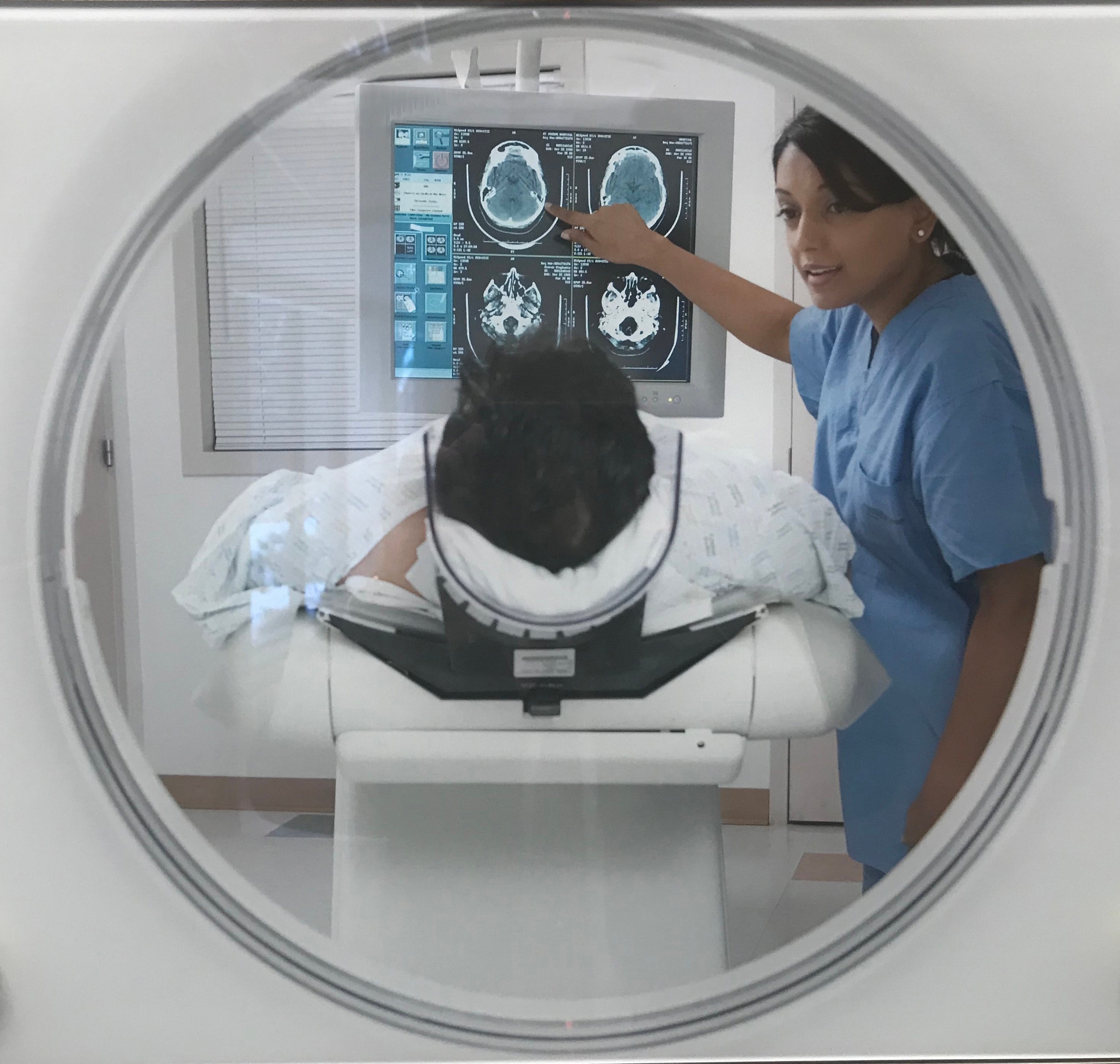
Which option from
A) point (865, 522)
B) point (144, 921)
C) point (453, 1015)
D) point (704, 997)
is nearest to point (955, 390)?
point (865, 522)

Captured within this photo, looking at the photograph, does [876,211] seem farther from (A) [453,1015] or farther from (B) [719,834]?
(A) [453,1015]

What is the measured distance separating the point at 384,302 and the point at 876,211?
0.40 metres

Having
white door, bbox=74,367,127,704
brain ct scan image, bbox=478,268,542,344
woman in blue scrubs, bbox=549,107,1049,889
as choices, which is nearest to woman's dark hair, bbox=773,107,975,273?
woman in blue scrubs, bbox=549,107,1049,889

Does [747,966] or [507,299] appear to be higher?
[507,299]

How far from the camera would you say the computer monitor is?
0.74m

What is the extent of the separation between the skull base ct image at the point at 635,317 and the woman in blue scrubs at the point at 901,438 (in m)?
0.01

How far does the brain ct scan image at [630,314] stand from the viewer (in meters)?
0.77

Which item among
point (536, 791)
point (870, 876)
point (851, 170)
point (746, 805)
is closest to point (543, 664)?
point (536, 791)

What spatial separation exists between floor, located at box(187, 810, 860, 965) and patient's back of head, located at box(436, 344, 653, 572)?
0.30 metres

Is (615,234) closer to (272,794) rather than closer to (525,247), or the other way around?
(525,247)

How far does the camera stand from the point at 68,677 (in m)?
0.70

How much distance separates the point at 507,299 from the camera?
765 millimetres

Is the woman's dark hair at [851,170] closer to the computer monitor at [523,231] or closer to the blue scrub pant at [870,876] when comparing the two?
the computer monitor at [523,231]

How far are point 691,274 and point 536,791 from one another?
453 millimetres
